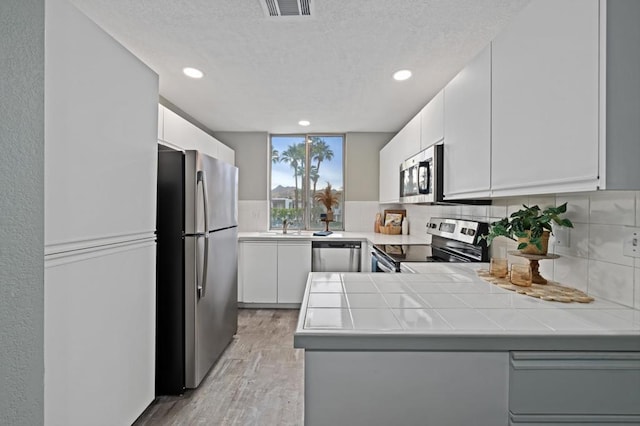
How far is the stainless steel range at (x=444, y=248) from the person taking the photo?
2.29 m

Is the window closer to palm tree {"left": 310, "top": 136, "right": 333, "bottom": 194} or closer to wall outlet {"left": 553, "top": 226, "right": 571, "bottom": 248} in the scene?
palm tree {"left": 310, "top": 136, "right": 333, "bottom": 194}

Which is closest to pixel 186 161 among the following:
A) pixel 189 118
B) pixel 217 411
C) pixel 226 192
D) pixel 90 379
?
pixel 226 192

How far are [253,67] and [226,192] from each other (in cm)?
100

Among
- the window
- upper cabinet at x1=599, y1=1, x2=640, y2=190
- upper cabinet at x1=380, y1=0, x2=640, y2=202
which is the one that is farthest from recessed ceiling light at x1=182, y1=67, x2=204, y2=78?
upper cabinet at x1=599, y1=1, x2=640, y2=190

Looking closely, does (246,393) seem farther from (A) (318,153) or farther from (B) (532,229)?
(A) (318,153)

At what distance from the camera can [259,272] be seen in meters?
4.14

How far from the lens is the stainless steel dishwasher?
4066mm

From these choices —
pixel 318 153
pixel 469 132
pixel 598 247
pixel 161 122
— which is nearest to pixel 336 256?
pixel 318 153

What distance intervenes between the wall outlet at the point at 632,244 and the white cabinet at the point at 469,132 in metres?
0.54

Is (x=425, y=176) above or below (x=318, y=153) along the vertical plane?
below

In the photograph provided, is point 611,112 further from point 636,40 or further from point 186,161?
point 186,161

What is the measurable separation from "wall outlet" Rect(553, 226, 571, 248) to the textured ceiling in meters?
1.17

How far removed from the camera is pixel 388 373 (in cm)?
105
